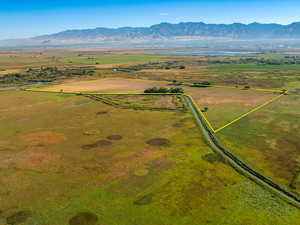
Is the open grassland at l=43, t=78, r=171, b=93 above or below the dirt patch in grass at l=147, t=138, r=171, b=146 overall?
above

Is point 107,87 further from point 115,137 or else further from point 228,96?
point 115,137

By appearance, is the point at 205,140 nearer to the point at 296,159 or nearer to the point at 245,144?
the point at 245,144

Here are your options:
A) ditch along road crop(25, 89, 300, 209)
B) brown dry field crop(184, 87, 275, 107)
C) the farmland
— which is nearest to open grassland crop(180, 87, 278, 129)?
brown dry field crop(184, 87, 275, 107)

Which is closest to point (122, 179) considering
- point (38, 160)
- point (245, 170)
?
point (38, 160)

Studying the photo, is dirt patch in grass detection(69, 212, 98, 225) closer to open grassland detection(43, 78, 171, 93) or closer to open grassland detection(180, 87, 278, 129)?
open grassland detection(180, 87, 278, 129)

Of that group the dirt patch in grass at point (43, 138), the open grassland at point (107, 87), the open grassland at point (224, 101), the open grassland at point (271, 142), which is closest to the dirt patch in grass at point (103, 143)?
the dirt patch in grass at point (43, 138)

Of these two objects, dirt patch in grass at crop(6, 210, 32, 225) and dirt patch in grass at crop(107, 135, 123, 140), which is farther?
dirt patch in grass at crop(107, 135, 123, 140)
